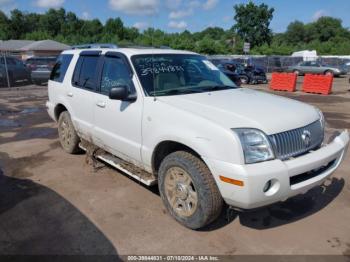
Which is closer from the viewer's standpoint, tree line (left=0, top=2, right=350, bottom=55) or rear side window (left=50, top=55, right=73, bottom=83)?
rear side window (left=50, top=55, right=73, bottom=83)

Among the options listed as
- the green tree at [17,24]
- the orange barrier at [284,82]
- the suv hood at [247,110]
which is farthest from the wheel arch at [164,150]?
the green tree at [17,24]

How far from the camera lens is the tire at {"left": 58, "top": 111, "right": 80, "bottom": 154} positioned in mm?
6023

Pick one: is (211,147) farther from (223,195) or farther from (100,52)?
(100,52)

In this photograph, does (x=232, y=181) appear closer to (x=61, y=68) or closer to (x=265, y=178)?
(x=265, y=178)

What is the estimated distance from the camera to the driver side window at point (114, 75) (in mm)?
4443

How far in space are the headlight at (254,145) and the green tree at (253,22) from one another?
84.7 metres

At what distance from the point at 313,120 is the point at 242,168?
1269mm

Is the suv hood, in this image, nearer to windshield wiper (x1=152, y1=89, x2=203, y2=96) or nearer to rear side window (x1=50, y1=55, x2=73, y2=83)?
windshield wiper (x1=152, y1=89, x2=203, y2=96)

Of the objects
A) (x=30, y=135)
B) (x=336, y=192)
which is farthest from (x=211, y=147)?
(x=30, y=135)

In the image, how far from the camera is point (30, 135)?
797 centimetres

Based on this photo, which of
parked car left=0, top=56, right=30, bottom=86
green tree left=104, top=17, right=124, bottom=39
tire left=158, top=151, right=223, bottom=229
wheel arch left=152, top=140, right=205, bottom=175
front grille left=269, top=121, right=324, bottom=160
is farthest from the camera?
green tree left=104, top=17, right=124, bottom=39

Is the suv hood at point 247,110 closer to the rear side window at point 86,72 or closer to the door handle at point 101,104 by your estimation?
the door handle at point 101,104

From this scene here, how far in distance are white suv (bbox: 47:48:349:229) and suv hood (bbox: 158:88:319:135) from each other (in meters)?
0.01

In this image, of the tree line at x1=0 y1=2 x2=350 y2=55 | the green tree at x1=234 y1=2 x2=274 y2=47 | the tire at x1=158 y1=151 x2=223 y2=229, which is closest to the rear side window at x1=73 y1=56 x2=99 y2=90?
the tire at x1=158 y1=151 x2=223 y2=229
